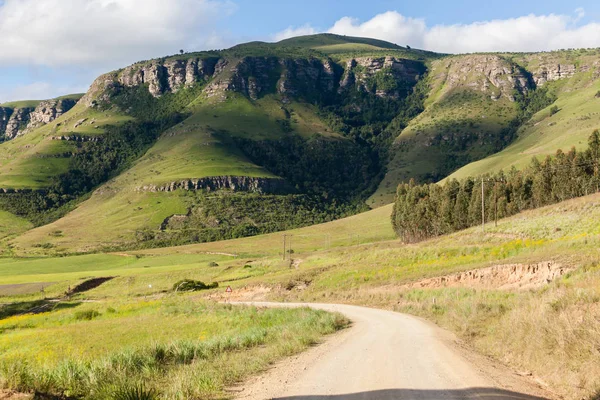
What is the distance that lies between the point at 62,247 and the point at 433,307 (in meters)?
163

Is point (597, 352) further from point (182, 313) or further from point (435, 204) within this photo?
point (435, 204)

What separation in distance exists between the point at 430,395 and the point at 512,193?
88.1 metres

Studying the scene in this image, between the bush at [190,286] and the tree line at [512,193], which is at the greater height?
the tree line at [512,193]

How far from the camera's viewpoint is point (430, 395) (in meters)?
11.6

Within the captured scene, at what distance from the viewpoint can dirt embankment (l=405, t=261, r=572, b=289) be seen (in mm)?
35375

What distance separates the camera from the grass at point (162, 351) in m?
12.5

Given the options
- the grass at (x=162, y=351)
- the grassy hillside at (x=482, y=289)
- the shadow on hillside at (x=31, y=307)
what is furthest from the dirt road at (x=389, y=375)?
the shadow on hillside at (x=31, y=307)

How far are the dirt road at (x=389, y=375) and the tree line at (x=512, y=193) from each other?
70.9 metres

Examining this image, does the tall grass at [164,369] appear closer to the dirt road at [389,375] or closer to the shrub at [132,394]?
the shrub at [132,394]

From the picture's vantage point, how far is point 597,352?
12.7 m

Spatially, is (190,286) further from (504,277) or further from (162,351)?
(162,351)

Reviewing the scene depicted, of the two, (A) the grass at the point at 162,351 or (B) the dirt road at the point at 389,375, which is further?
(A) the grass at the point at 162,351

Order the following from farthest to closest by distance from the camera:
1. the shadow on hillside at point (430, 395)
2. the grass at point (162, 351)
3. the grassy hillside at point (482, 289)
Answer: the grassy hillside at point (482, 289) → the grass at point (162, 351) → the shadow on hillside at point (430, 395)

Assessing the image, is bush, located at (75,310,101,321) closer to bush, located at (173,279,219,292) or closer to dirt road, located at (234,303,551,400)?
bush, located at (173,279,219,292)
